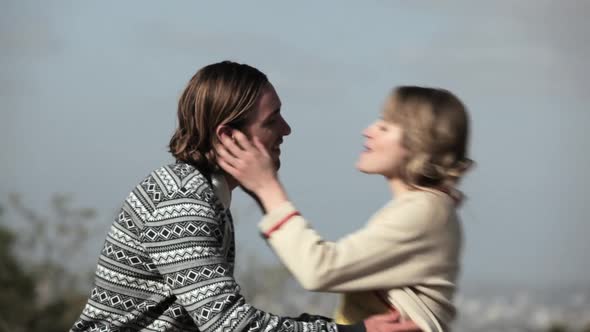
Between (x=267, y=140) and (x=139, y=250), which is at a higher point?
(x=267, y=140)

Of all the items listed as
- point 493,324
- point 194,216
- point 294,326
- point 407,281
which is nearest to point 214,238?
point 194,216

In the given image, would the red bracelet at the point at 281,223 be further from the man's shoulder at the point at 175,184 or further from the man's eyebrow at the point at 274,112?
the man's eyebrow at the point at 274,112

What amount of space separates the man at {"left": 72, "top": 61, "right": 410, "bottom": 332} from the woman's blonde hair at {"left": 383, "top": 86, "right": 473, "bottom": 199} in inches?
15.9

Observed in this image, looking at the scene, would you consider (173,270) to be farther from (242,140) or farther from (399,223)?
(399,223)

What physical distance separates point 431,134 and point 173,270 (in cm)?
76

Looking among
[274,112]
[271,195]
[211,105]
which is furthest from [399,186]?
[211,105]

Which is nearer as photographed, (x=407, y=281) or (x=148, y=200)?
(x=407, y=281)

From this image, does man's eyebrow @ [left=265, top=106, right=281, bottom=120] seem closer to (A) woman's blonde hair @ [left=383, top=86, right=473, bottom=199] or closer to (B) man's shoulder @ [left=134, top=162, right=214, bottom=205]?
(B) man's shoulder @ [left=134, top=162, right=214, bottom=205]

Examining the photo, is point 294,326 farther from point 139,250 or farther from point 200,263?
point 139,250

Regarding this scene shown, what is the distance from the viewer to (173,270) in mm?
2818

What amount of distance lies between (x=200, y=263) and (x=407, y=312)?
21.4 inches

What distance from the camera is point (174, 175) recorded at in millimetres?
2924

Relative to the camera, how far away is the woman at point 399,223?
2.63 metres

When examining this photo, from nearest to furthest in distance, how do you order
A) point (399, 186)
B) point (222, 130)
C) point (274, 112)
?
point (399, 186) < point (222, 130) < point (274, 112)
